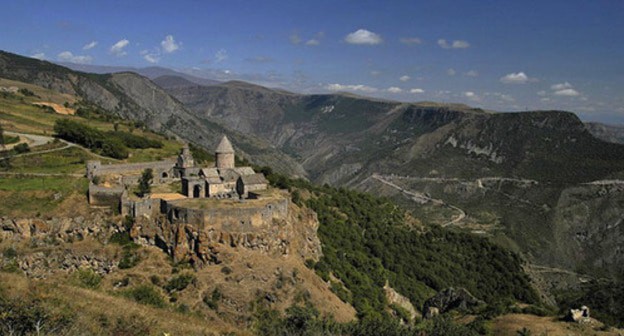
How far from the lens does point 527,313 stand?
102 ft

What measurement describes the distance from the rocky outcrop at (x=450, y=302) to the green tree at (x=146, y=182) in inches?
1008

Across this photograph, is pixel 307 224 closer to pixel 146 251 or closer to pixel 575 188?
pixel 146 251

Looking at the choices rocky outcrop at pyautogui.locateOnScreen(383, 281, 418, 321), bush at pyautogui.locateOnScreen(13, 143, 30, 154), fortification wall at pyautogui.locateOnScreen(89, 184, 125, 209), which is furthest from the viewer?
bush at pyautogui.locateOnScreen(13, 143, 30, 154)

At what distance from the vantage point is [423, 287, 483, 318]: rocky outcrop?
120 ft

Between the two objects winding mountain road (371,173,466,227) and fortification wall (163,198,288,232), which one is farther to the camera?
winding mountain road (371,173,466,227)

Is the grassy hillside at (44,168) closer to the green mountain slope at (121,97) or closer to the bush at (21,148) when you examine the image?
the bush at (21,148)

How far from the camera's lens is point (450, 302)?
38469 millimetres

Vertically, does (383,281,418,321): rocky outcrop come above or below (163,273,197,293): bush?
below

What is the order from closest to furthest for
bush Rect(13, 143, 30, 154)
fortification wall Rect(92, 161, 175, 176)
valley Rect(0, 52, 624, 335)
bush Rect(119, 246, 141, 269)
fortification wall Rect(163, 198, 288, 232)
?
valley Rect(0, 52, 624, 335), bush Rect(119, 246, 141, 269), fortification wall Rect(163, 198, 288, 232), fortification wall Rect(92, 161, 175, 176), bush Rect(13, 143, 30, 154)

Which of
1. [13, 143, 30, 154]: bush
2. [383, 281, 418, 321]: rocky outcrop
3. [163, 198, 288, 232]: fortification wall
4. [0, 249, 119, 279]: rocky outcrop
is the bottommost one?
[383, 281, 418, 321]: rocky outcrop

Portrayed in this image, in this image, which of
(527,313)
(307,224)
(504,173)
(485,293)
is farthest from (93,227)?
(504,173)

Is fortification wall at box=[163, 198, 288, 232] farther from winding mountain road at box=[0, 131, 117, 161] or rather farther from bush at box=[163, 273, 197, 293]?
A: winding mountain road at box=[0, 131, 117, 161]

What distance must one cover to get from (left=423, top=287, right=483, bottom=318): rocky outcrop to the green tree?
1008 inches

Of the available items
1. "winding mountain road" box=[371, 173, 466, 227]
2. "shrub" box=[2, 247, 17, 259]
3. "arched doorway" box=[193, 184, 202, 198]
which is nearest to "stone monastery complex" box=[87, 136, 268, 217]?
"arched doorway" box=[193, 184, 202, 198]
